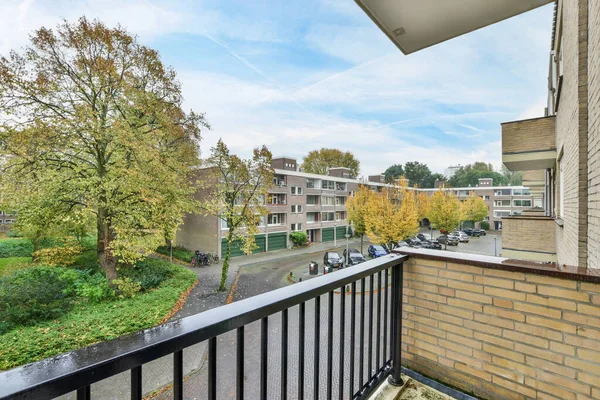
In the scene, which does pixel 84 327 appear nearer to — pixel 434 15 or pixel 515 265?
pixel 515 265

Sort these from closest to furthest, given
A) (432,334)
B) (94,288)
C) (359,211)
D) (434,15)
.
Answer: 1. (434,15)
2. (432,334)
3. (94,288)
4. (359,211)

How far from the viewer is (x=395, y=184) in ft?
59.7

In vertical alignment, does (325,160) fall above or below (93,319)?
above

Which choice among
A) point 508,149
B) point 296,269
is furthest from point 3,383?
point 296,269

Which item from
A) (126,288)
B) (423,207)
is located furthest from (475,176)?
(126,288)

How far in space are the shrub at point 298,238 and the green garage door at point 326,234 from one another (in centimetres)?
337

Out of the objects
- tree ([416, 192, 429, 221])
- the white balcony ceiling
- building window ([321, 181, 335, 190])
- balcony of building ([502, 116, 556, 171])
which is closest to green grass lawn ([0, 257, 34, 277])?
Answer: the white balcony ceiling

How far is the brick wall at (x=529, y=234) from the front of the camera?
579 cm

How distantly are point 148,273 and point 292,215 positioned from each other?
1189 centimetres

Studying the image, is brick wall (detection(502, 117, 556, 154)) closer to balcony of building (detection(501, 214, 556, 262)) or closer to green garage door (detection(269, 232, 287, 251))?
balcony of building (detection(501, 214, 556, 262))

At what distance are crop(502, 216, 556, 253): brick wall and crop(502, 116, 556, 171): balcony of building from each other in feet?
4.42

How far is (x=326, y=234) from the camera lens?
24453 mm

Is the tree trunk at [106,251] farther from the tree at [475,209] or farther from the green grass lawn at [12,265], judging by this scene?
the tree at [475,209]

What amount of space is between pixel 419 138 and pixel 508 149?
1190 inches
